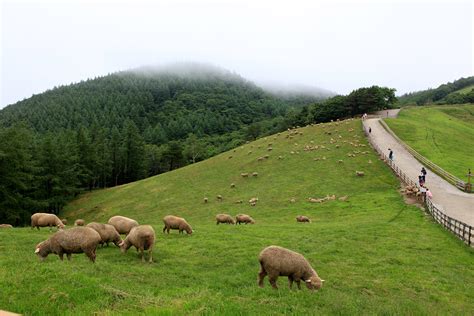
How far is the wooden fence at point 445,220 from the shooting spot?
25.6 metres

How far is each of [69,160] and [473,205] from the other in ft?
238

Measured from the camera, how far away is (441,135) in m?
79.0

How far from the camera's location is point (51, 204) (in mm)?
67938

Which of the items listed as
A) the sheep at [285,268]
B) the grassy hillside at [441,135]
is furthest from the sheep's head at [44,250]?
the grassy hillside at [441,135]

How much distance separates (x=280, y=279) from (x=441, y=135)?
78.1 meters

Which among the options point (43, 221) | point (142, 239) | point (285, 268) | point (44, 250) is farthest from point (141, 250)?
point (43, 221)

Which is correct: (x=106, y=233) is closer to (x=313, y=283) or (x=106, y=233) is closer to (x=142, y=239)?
(x=142, y=239)

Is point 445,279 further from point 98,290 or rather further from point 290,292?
point 98,290

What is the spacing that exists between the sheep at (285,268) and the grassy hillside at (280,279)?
1.62 ft

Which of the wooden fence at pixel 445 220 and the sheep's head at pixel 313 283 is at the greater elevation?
the sheep's head at pixel 313 283

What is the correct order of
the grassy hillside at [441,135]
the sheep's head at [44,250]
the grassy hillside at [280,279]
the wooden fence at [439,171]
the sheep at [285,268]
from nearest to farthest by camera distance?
the grassy hillside at [280,279], the sheep at [285,268], the sheep's head at [44,250], the wooden fence at [439,171], the grassy hillside at [441,135]

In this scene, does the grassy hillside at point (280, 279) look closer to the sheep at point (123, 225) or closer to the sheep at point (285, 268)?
the sheep at point (285, 268)

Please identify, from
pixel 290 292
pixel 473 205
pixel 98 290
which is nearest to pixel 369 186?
pixel 473 205

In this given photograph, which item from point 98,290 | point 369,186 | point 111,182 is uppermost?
point 98,290
